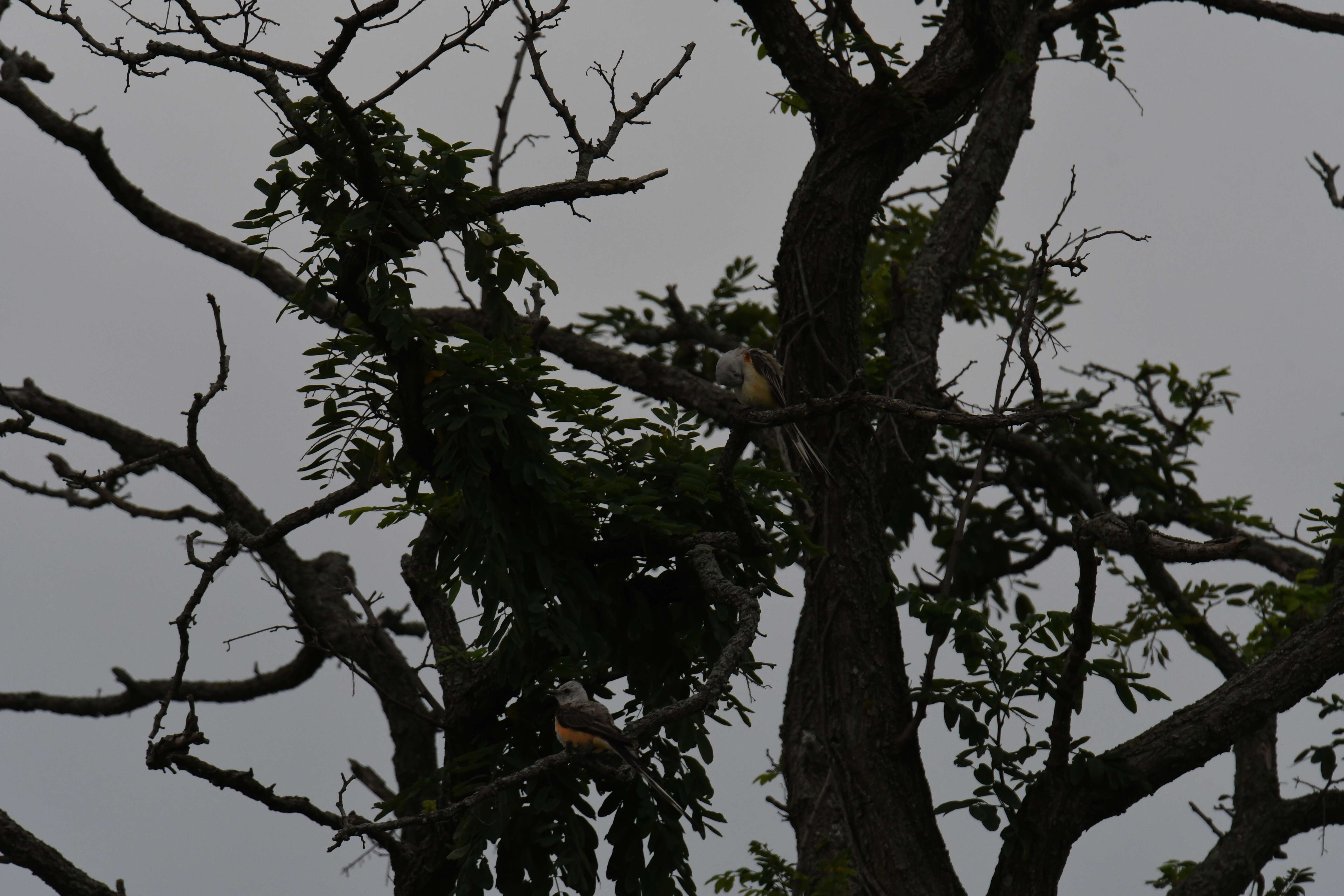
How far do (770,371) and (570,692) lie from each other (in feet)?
8.36

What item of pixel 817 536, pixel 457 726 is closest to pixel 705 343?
pixel 817 536

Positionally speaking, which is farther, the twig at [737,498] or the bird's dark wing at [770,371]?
the bird's dark wing at [770,371]

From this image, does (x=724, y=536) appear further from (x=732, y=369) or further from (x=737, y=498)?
(x=732, y=369)

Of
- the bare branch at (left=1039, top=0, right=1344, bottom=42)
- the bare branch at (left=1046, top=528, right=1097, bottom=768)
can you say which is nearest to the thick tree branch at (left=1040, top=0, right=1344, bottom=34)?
the bare branch at (left=1039, top=0, right=1344, bottom=42)

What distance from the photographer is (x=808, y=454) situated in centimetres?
741

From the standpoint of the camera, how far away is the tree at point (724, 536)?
4.98 m

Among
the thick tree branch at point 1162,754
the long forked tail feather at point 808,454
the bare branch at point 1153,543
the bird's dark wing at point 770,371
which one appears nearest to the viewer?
the bare branch at point 1153,543

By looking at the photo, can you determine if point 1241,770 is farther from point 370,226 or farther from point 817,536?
point 370,226

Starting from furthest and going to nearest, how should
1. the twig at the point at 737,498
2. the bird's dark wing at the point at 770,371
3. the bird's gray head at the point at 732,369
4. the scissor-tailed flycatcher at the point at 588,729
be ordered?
the bird's gray head at the point at 732,369, the bird's dark wing at the point at 770,371, the twig at the point at 737,498, the scissor-tailed flycatcher at the point at 588,729

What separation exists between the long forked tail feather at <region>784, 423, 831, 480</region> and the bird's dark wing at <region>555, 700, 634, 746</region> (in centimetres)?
234

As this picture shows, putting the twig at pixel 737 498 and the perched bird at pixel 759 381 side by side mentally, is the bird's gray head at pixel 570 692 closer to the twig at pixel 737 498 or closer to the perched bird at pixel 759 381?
the twig at pixel 737 498

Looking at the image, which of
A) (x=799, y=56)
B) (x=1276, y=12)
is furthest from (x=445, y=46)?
(x=1276, y=12)

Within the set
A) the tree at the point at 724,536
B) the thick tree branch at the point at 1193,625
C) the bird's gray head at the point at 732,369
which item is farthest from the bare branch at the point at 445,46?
the thick tree branch at the point at 1193,625

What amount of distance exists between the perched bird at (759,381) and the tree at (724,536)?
29cm
